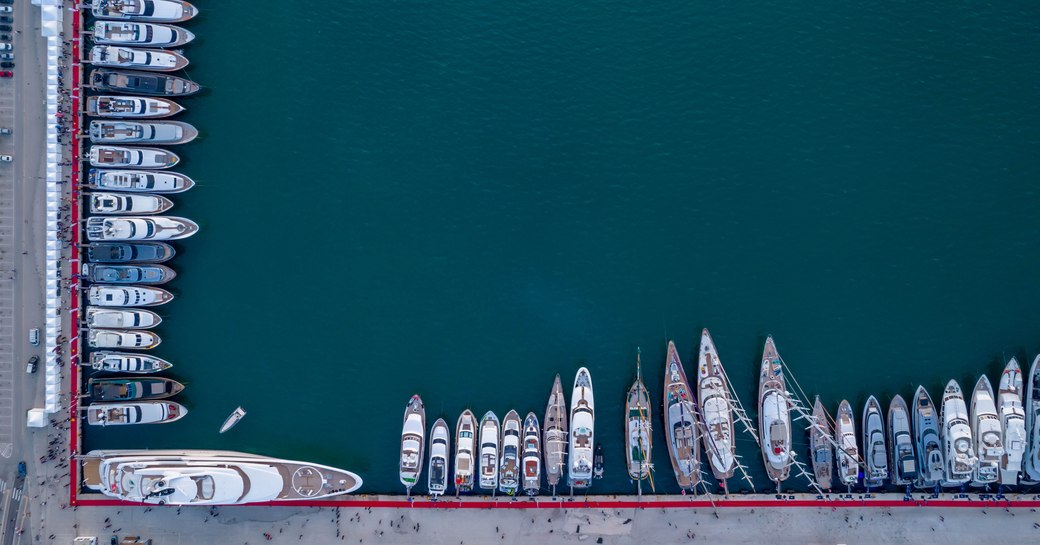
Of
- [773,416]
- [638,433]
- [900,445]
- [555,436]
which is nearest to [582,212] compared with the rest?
[555,436]

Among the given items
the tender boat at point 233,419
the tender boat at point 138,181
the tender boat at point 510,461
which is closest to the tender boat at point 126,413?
the tender boat at point 233,419

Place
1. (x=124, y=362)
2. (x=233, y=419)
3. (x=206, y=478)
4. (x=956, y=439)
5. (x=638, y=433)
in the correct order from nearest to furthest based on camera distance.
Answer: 1. (x=206, y=478)
2. (x=956, y=439)
3. (x=638, y=433)
4. (x=124, y=362)
5. (x=233, y=419)

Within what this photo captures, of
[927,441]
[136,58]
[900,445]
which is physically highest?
[136,58]

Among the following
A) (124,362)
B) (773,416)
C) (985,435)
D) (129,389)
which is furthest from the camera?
(129,389)

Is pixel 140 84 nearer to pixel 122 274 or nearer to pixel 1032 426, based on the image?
pixel 122 274

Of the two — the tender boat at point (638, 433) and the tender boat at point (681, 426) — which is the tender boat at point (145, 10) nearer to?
the tender boat at point (638, 433)
